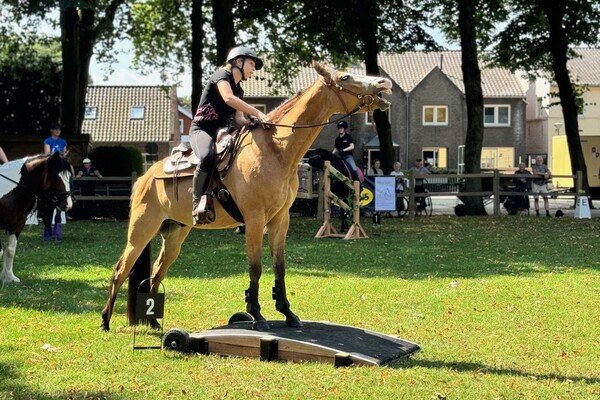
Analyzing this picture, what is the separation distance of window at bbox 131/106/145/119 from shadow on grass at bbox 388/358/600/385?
246 ft

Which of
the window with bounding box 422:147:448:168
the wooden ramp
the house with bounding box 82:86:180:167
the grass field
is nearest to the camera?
the grass field

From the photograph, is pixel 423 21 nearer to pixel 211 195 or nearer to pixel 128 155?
pixel 128 155

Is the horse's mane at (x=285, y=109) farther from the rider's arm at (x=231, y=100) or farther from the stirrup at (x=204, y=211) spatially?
the stirrup at (x=204, y=211)

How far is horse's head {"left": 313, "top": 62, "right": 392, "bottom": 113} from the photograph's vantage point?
8.54 meters

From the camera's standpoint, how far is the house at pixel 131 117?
7912 cm

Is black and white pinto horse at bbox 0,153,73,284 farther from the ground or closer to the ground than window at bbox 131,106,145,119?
closer to the ground

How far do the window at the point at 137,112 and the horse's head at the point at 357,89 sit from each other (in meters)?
73.9

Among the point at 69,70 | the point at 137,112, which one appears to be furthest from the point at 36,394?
the point at 137,112

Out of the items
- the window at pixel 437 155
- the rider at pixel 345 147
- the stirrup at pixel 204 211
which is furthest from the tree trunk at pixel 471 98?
the window at pixel 437 155

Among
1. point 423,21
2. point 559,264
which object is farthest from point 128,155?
point 559,264

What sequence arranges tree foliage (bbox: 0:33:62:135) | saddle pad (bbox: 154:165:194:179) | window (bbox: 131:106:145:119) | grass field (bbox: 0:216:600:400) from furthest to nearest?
window (bbox: 131:106:145:119)
tree foliage (bbox: 0:33:62:135)
saddle pad (bbox: 154:165:194:179)
grass field (bbox: 0:216:600:400)

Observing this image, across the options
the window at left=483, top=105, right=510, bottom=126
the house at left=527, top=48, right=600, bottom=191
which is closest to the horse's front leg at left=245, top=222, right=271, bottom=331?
the house at left=527, top=48, right=600, bottom=191

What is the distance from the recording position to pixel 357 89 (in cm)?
856

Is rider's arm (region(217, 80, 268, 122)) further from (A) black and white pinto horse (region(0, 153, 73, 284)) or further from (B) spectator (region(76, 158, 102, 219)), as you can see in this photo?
(B) spectator (region(76, 158, 102, 219))
